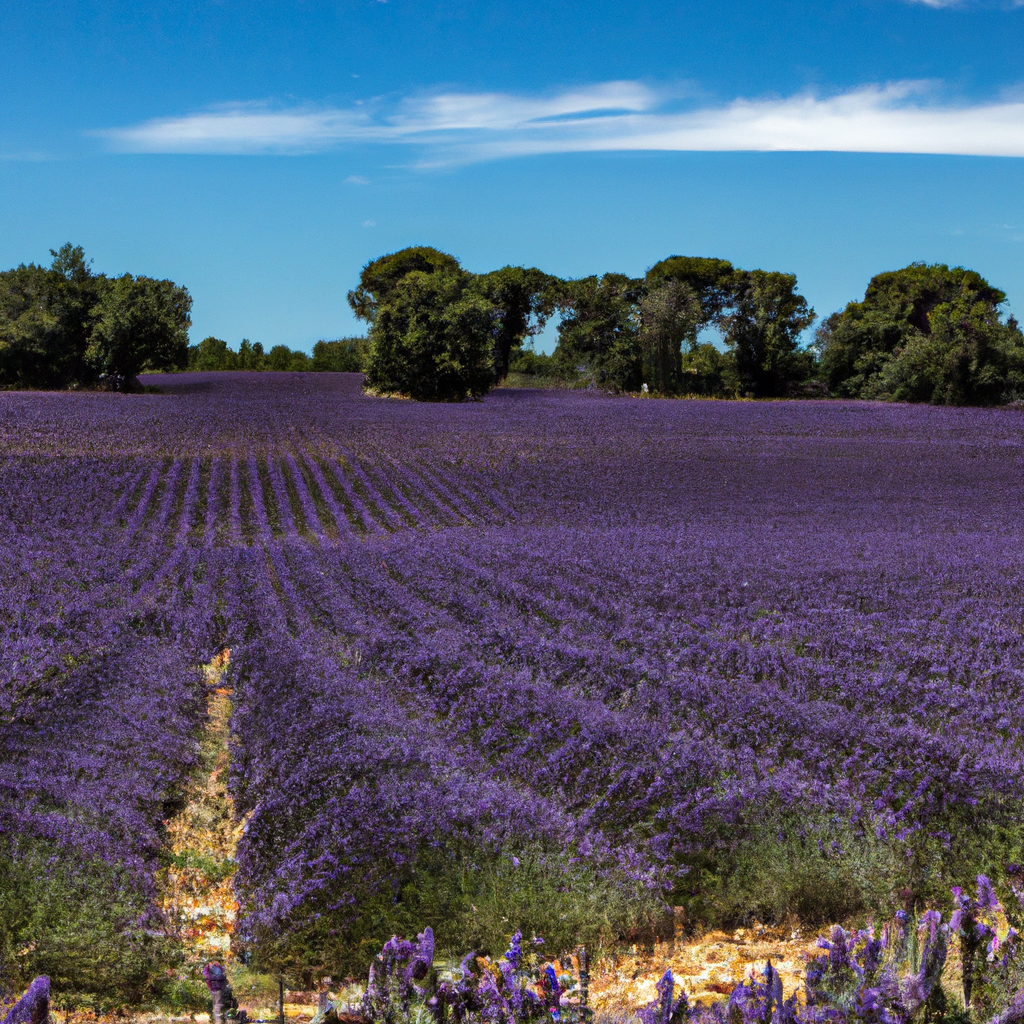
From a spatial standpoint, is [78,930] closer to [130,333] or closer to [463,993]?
[463,993]

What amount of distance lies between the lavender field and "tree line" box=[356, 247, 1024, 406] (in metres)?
23.1

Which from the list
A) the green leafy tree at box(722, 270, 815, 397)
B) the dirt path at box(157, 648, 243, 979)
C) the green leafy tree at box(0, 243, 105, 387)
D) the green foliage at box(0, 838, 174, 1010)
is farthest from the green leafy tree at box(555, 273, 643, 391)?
the green foliage at box(0, 838, 174, 1010)

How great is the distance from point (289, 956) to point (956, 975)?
2666 millimetres

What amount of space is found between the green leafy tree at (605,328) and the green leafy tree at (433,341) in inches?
428

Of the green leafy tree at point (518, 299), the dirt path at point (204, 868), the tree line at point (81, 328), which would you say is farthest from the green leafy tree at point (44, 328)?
the dirt path at point (204, 868)

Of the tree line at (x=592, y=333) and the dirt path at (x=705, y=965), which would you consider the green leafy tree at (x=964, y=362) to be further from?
the dirt path at (x=705, y=965)

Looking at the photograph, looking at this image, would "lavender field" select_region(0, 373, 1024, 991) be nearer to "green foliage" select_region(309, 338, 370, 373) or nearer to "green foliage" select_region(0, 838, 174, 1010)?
"green foliage" select_region(0, 838, 174, 1010)

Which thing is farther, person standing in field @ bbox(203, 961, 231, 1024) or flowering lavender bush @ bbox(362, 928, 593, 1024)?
person standing in field @ bbox(203, 961, 231, 1024)

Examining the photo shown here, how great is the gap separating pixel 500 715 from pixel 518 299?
43.9 metres

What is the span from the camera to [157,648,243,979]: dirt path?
416 centimetres

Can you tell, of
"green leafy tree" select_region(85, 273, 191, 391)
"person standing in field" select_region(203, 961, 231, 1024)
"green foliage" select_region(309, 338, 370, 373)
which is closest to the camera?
"person standing in field" select_region(203, 961, 231, 1024)

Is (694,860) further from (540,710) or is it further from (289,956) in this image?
(289,956)

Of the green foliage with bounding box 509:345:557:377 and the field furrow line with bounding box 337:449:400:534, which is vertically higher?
the green foliage with bounding box 509:345:557:377

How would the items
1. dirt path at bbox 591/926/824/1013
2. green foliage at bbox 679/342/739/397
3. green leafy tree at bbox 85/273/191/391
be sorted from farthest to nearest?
green foliage at bbox 679/342/739/397 → green leafy tree at bbox 85/273/191/391 → dirt path at bbox 591/926/824/1013
